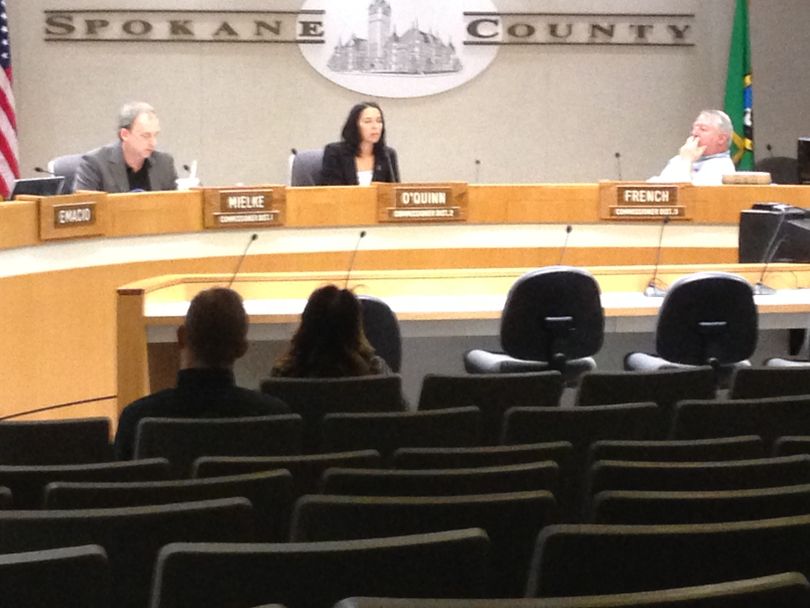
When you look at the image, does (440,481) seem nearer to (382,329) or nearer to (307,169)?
(382,329)

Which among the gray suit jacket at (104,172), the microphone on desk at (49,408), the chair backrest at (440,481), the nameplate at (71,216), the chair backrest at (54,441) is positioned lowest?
the microphone on desk at (49,408)

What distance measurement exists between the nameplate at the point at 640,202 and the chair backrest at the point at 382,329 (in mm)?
2848

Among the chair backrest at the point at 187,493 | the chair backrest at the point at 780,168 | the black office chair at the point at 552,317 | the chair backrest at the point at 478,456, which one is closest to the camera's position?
the chair backrest at the point at 187,493

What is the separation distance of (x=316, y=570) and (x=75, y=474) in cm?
112

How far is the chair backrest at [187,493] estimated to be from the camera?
2699 mm

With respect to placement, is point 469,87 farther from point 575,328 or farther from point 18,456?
point 18,456

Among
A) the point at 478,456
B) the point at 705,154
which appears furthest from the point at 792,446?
the point at 705,154

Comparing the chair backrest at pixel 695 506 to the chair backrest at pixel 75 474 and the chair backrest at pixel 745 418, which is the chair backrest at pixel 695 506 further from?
the chair backrest at pixel 745 418

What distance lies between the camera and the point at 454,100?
1084 cm

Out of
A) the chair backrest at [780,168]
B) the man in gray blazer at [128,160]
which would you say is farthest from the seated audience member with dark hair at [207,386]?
the chair backrest at [780,168]

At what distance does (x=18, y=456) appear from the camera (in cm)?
365

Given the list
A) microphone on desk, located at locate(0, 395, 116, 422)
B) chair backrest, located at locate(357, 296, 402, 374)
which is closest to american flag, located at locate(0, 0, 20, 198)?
microphone on desk, located at locate(0, 395, 116, 422)

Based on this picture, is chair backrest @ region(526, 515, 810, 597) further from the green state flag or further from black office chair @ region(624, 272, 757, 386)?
the green state flag

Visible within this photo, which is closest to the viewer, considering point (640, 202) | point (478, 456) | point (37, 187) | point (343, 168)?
point (478, 456)
